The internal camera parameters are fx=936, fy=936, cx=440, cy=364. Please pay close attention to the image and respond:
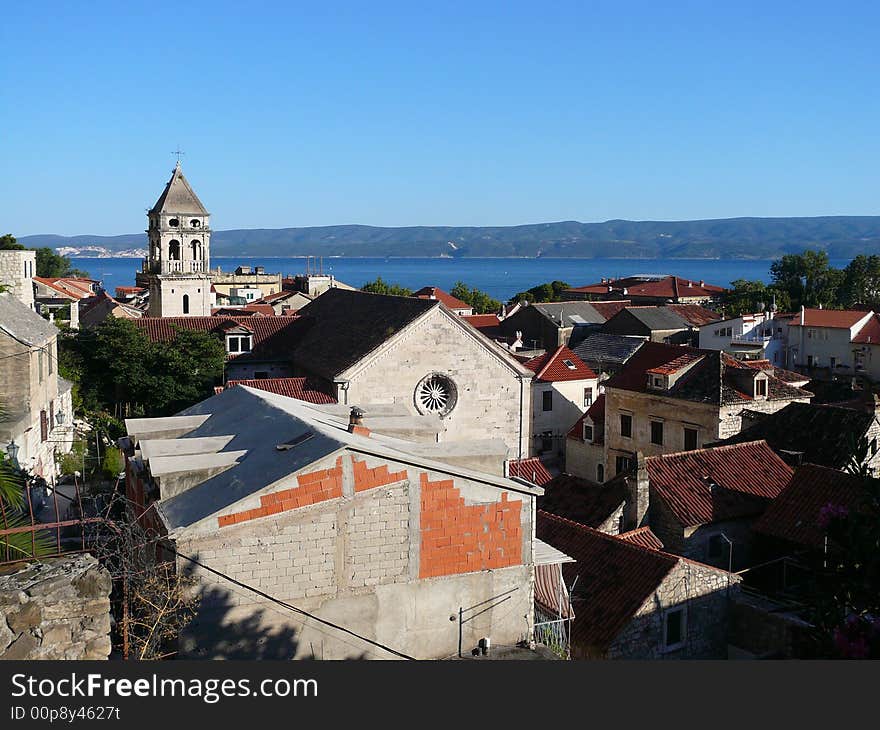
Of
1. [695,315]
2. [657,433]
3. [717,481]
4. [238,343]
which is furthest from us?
[695,315]

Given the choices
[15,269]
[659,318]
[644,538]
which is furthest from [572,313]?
[644,538]

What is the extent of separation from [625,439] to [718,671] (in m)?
34.6

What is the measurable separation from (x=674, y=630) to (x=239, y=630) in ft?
34.0

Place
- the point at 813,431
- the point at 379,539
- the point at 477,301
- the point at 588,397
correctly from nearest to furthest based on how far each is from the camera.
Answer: the point at 379,539, the point at 813,431, the point at 588,397, the point at 477,301

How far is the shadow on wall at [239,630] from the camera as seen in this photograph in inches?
441

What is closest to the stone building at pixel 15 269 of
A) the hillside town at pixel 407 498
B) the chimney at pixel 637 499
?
the hillside town at pixel 407 498

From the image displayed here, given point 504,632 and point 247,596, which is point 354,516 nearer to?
point 247,596

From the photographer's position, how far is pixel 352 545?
12008 mm

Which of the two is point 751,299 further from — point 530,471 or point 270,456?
point 270,456

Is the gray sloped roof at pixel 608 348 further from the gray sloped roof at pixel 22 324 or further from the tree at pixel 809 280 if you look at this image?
the tree at pixel 809 280

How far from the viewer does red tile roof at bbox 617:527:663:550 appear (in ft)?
74.4

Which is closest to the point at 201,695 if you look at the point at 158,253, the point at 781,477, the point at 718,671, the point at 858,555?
the point at 718,671

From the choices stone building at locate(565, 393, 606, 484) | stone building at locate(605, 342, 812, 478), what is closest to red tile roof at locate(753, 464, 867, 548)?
stone building at locate(605, 342, 812, 478)

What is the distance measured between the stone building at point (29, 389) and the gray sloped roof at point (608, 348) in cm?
3765
